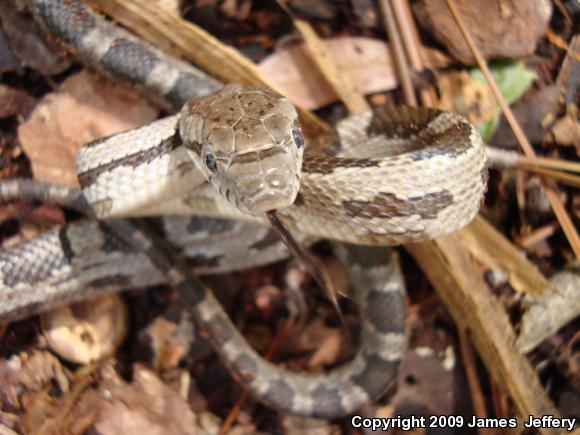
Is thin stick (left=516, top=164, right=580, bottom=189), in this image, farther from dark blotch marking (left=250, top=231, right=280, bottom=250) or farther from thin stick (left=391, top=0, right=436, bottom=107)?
dark blotch marking (left=250, top=231, right=280, bottom=250)

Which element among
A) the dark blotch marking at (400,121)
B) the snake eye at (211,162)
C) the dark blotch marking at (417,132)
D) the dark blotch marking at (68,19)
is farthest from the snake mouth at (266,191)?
the dark blotch marking at (68,19)

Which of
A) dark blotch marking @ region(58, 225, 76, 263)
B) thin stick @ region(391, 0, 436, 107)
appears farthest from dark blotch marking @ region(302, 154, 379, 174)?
dark blotch marking @ region(58, 225, 76, 263)

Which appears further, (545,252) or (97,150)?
(545,252)

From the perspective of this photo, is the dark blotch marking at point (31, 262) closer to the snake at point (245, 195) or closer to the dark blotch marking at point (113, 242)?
the snake at point (245, 195)

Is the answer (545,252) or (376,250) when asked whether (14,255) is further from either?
(545,252)

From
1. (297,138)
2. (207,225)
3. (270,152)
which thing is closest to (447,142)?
(297,138)

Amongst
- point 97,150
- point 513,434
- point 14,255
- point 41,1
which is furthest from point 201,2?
point 513,434

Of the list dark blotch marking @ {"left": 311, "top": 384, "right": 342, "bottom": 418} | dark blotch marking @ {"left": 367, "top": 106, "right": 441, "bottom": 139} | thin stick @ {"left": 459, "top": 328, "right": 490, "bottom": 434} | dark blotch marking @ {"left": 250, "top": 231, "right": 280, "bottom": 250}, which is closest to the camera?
dark blotch marking @ {"left": 367, "top": 106, "right": 441, "bottom": 139}
